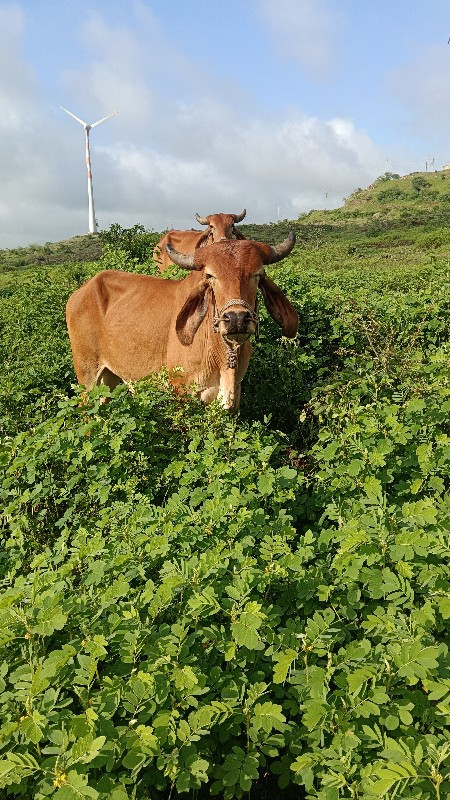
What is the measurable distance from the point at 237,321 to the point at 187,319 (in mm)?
1102

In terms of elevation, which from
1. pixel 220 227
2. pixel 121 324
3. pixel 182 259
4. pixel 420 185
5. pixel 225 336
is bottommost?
pixel 225 336

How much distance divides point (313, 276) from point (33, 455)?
7.13 meters

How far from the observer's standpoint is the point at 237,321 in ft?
16.3

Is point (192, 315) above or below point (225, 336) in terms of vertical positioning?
above

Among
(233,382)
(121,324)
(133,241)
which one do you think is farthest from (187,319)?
(133,241)

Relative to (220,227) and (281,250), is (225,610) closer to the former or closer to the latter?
(281,250)

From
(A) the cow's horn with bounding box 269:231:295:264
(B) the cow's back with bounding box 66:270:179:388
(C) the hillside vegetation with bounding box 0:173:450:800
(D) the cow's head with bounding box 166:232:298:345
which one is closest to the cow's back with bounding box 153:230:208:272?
(B) the cow's back with bounding box 66:270:179:388

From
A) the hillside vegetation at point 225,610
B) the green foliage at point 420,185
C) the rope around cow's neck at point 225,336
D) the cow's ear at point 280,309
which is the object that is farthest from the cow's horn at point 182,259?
the green foliage at point 420,185

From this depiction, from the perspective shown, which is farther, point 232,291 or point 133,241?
point 133,241

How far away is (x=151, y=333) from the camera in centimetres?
676

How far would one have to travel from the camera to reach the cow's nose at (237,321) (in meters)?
4.98

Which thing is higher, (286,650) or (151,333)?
(151,333)

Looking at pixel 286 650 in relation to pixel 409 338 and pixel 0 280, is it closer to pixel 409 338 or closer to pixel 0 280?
pixel 409 338

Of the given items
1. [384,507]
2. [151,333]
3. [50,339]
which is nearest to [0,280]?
[50,339]
